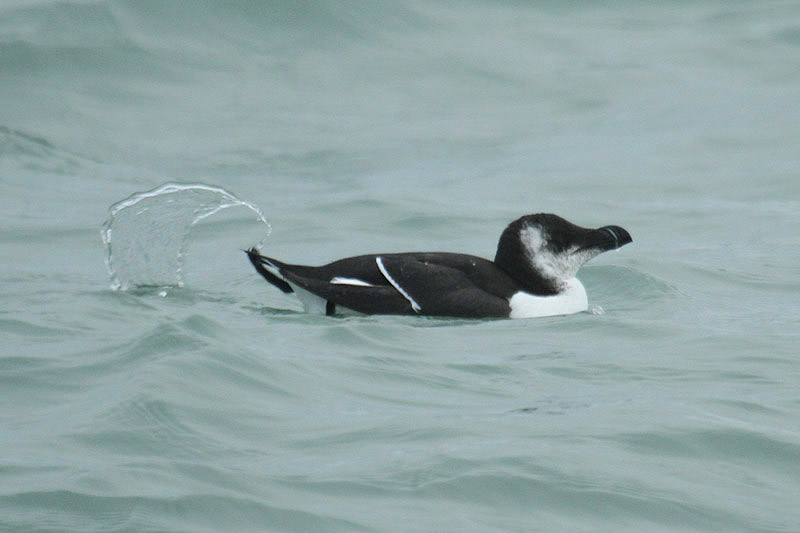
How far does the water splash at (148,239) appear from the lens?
309 inches

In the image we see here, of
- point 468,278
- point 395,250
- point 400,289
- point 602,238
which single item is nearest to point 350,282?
point 400,289

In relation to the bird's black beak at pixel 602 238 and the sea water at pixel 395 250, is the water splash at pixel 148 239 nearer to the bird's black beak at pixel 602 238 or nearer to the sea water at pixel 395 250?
the sea water at pixel 395 250

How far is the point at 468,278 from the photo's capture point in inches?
287

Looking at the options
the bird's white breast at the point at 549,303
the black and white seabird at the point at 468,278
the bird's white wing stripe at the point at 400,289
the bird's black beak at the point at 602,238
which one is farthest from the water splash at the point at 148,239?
the bird's black beak at the point at 602,238

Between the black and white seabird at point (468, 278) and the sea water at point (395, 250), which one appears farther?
the black and white seabird at point (468, 278)

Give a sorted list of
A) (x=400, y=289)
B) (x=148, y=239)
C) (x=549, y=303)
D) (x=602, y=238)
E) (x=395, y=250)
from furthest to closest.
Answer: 1. (x=395, y=250)
2. (x=148, y=239)
3. (x=602, y=238)
4. (x=549, y=303)
5. (x=400, y=289)

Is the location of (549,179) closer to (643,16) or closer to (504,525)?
(643,16)

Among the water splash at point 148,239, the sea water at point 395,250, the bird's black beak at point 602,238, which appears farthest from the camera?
the water splash at point 148,239

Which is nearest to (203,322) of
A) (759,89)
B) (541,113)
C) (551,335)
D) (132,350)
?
(132,350)

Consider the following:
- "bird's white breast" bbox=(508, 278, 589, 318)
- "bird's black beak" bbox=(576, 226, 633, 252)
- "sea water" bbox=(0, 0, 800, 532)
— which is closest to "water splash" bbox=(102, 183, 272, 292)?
"sea water" bbox=(0, 0, 800, 532)

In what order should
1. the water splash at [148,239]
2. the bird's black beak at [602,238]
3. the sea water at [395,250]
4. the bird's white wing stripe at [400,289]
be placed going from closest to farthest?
the sea water at [395,250]
the bird's white wing stripe at [400,289]
the bird's black beak at [602,238]
the water splash at [148,239]

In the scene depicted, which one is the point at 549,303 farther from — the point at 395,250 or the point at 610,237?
the point at 395,250

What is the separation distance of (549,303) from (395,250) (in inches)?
101

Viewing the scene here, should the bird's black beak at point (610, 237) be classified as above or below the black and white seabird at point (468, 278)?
above
